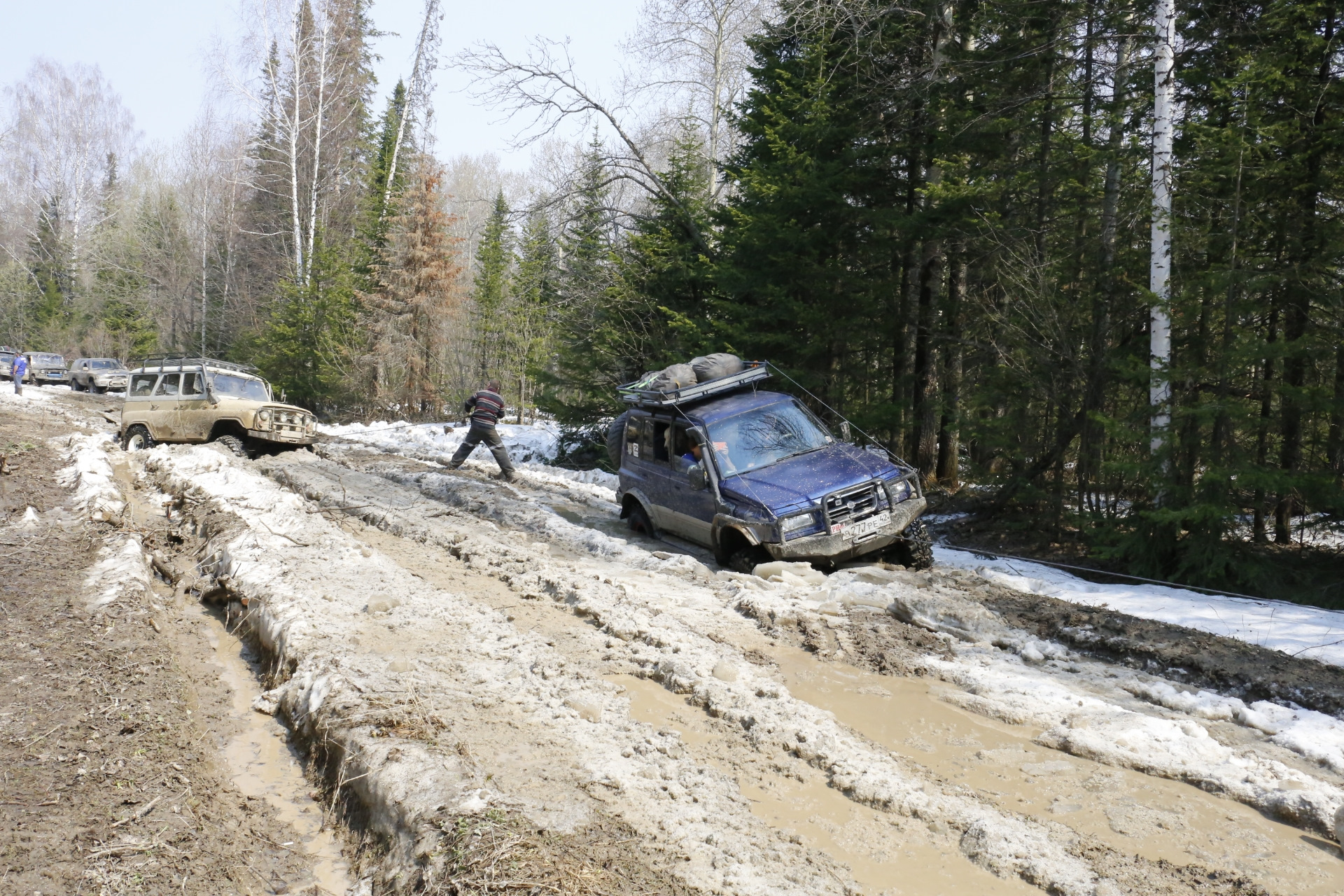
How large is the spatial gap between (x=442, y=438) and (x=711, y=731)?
20874 millimetres

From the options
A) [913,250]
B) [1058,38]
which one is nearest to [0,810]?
[1058,38]

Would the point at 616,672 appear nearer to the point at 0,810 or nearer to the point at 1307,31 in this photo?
the point at 0,810

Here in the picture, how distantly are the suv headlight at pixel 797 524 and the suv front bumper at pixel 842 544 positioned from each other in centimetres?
7

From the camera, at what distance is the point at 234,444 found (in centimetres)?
1680

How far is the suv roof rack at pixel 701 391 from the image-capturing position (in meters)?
10.2

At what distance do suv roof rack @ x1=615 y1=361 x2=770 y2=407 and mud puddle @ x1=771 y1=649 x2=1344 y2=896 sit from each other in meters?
5.06

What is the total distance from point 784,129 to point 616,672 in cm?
1265

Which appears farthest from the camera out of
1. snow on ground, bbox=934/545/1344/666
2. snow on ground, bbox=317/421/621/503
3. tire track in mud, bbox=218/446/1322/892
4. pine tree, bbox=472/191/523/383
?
pine tree, bbox=472/191/523/383

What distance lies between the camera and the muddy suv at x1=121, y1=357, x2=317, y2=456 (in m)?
16.9

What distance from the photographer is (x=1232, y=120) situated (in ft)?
31.2

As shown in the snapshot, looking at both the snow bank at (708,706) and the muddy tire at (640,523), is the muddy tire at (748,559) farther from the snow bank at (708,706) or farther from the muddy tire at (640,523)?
the muddy tire at (640,523)

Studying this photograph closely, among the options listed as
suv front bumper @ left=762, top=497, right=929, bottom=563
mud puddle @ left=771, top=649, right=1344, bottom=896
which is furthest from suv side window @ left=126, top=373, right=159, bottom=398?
mud puddle @ left=771, top=649, right=1344, bottom=896

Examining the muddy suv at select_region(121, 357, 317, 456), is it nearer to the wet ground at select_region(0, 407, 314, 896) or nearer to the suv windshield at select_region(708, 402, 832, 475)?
the wet ground at select_region(0, 407, 314, 896)

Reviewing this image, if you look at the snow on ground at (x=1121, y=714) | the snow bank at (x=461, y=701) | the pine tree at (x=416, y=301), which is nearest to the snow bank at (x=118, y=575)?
the snow bank at (x=461, y=701)
